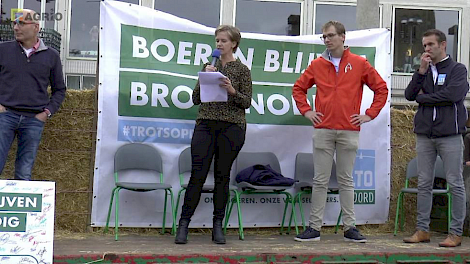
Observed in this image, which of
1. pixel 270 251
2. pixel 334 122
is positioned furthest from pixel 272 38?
pixel 270 251

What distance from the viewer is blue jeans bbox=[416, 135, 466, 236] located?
5.07 metres

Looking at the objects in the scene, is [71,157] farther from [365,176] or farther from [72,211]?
[365,176]

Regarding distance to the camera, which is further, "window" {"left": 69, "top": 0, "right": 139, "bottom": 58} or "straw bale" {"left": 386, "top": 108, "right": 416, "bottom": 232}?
"window" {"left": 69, "top": 0, "right": 139, "bottom": 58}

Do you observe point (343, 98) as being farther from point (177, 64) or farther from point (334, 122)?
point (177, 64)

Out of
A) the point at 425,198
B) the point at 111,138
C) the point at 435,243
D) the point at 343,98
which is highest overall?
the point at 343,98

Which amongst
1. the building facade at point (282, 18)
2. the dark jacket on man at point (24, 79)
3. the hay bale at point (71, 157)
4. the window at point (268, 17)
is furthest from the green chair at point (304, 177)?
the window at point (268, 17)

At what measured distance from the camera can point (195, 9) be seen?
44.8ft

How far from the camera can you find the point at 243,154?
19.0ft

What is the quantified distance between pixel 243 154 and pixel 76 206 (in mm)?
1577

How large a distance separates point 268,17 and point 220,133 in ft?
32.5

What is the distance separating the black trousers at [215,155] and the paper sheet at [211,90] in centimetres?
23

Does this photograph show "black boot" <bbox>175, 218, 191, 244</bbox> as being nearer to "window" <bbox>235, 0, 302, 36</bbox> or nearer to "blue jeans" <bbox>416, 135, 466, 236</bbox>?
"blue jeans" <bbox>416, 135, 466, 236</bbox>

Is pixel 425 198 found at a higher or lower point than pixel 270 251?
higher

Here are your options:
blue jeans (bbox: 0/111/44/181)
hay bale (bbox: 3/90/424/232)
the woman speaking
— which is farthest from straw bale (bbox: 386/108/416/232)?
blue jeans (bbox: 0/111/44/181)
